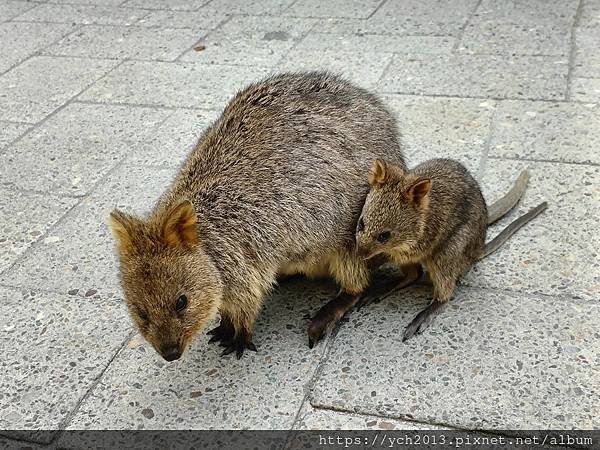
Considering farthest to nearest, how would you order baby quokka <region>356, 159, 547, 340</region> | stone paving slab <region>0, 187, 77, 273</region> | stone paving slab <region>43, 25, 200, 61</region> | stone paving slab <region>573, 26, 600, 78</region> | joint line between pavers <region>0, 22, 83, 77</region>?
stone paving slab <region>43, 25, 200, 61</region>, joint line between pavers <region>0, 22, 83, 77</region>, stone paving slab <region>573, 26, 600, 78</region>, stone paving slab <region>0, 187, 77, 273</region>, baby quokka <region>356, 159, 547, 340</region>

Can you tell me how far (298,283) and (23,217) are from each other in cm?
204

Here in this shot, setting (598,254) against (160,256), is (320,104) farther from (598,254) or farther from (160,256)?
(598,254)

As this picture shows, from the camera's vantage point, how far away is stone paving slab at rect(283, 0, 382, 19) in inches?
304

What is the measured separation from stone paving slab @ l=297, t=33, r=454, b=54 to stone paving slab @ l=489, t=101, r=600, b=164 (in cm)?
137

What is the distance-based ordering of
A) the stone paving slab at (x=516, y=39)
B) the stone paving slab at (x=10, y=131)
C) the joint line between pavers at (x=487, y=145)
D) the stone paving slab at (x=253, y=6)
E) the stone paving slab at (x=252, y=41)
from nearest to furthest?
the joint line between pavers at (x=487, y=145)
the stone paving slab at (x=10, y=131)
the stone paving slab at (x=516, y=39)
the stone paving slab at (x=252, y=41)
the stone paving slab at (x=253, y=6)

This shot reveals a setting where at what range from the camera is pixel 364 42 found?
7.00 meters

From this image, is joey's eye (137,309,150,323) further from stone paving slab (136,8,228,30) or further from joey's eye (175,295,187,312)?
stone paving slab (136,8,228,30)

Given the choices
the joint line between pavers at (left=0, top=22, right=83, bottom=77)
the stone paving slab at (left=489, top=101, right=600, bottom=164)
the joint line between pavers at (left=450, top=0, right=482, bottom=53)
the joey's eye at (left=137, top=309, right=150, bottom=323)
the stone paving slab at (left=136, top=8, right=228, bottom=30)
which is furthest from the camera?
the stone paving slab at (left=136, top=8, right=228, bottom=30)

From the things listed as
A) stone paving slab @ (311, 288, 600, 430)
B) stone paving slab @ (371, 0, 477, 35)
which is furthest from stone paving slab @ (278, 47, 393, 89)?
stone paving slab @ (311, 288, 600, 430)

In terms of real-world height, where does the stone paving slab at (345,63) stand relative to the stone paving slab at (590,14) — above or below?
above

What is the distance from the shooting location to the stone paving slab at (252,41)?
6.82m

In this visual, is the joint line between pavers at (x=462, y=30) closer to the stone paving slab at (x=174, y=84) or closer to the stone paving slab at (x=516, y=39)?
the stone paving slab at (x=516, y=39)

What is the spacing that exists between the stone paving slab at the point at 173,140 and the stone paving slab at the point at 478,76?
1.63 metres

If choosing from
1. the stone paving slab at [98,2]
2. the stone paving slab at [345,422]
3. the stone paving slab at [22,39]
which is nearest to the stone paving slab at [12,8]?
the stone paving slab at [22,39]
